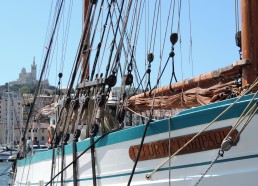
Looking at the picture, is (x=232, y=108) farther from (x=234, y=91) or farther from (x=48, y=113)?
(x=48, y=113)

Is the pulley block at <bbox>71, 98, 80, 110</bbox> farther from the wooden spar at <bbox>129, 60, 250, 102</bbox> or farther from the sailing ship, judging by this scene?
the wooden spar at <bbox>129, 60, 250, 102</bbox>

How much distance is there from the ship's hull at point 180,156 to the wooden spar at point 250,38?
2.53 ft

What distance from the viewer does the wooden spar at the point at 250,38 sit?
734cm

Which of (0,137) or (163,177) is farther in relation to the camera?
(0,137)

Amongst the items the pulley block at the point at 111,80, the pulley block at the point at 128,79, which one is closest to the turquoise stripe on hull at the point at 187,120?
the pulley block at the point at 111,80

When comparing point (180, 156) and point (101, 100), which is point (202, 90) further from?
point (101, 100)

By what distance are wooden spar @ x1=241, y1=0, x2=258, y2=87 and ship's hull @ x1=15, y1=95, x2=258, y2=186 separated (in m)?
0.77

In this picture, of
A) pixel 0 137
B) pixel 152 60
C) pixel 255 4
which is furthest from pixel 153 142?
pixel 0 137

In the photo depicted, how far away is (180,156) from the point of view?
23.0 ft

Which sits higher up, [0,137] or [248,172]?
[0,137]

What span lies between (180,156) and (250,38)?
6.64ft

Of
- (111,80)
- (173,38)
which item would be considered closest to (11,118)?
(173,38)

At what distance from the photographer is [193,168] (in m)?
6.86

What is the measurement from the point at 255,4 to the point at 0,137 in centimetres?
9614
